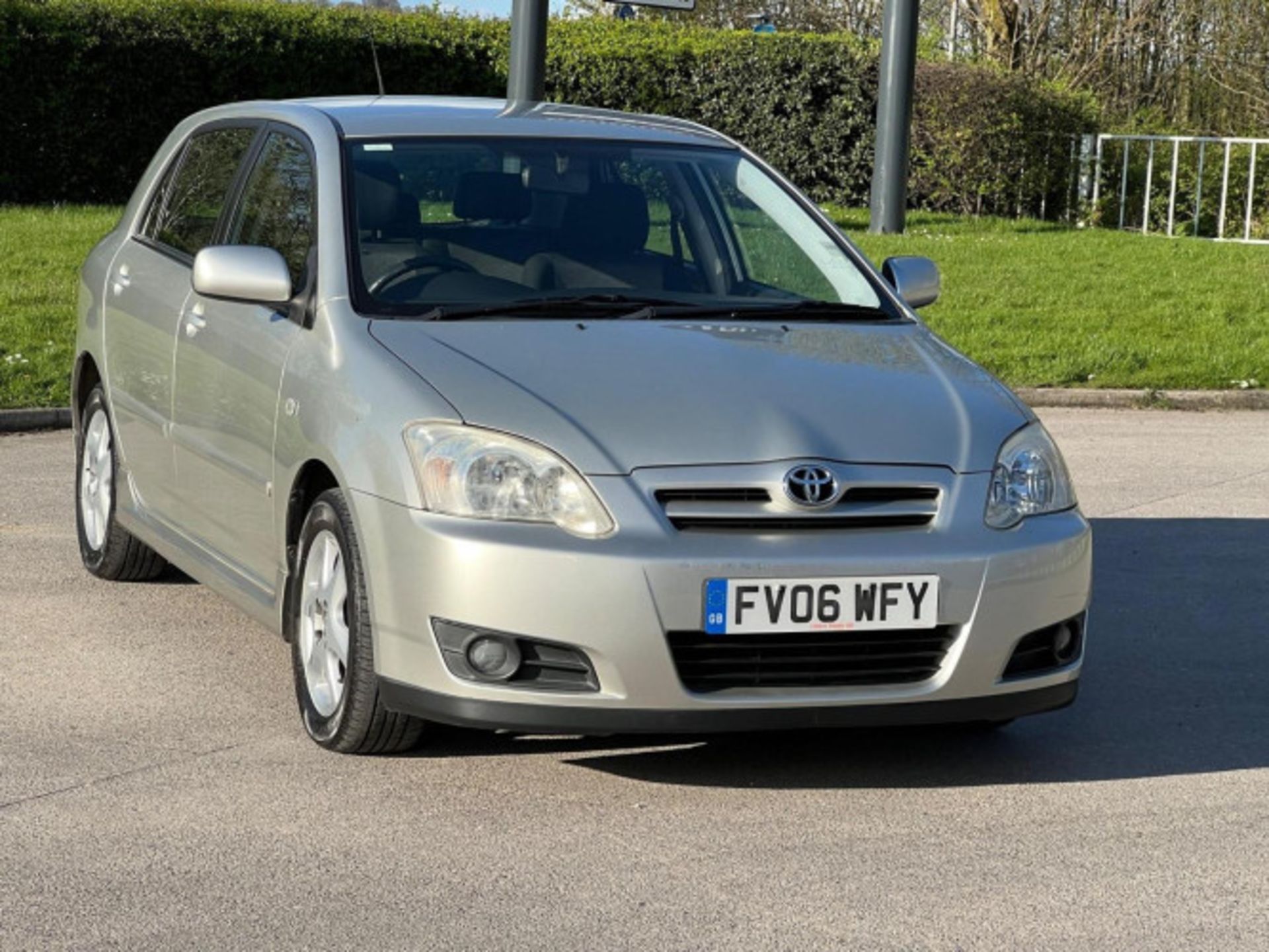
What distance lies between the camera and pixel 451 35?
22.2 metres

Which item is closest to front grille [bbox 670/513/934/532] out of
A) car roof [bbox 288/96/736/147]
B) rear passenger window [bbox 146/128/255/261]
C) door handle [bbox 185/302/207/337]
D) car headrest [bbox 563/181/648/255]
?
car headrest [bbox 563/181/648/255]

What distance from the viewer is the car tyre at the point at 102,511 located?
7980mm

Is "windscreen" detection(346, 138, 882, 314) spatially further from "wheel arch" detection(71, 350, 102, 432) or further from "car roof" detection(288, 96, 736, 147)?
"wheel arch" detection(71, 350, 102, 432)

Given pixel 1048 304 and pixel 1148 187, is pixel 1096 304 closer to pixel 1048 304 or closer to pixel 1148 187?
pixel 1048 304

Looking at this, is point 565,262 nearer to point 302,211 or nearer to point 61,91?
point 302,211

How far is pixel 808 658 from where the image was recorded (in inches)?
213

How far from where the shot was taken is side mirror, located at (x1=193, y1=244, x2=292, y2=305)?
621 cm

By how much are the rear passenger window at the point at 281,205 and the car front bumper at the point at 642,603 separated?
1.23m

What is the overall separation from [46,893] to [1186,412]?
396 inches

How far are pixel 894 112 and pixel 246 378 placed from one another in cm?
1384

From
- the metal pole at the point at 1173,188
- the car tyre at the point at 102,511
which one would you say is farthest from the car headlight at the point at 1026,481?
the metal pole at the point at 1173,188

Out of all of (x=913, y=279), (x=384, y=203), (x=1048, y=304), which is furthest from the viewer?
(x=1048, y=304)

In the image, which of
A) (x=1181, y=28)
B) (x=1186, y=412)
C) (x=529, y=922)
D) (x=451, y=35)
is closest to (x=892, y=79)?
(x=451, y=35)

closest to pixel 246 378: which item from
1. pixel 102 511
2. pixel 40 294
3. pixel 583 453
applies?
pixel 583 453
